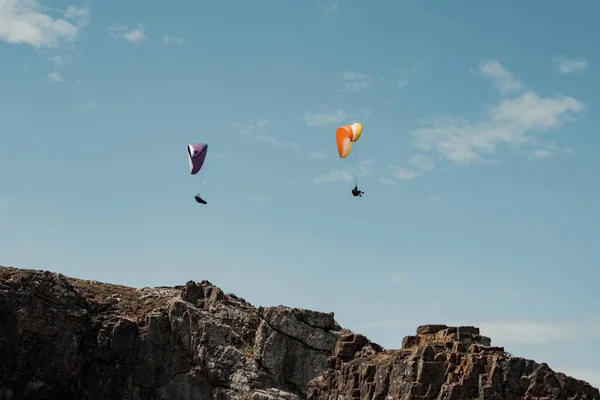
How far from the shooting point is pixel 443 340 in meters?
56.7

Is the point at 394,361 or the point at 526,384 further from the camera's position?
the point at 394,361

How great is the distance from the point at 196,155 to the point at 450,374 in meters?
40.1

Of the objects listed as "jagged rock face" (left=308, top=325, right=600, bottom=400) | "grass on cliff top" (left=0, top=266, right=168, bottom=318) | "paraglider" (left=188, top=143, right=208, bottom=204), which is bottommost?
"jagged rock face" (left=308, top=325, right=600, bottom=400)

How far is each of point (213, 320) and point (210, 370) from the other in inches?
173

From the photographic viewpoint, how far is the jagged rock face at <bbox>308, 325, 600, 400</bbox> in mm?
50969

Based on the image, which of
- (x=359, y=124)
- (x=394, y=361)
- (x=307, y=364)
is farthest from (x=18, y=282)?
(x=394, y=361)

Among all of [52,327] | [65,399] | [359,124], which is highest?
[359,124]

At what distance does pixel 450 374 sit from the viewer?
52.8 meters

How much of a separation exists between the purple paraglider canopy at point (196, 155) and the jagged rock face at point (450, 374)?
30.0 m

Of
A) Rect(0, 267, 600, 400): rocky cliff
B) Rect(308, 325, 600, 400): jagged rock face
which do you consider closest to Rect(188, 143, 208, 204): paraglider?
Rect(0, 267, 600, 400): rocky cliff

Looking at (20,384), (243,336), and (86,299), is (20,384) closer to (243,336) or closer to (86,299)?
(86,299)

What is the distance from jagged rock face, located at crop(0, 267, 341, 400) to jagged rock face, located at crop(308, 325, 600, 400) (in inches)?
998

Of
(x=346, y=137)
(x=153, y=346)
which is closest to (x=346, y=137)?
(x=346, y=137)

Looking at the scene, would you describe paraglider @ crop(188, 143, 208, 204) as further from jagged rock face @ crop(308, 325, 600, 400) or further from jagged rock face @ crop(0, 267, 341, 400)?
jagged rock face @ crop(308, 325, 600, 400)
